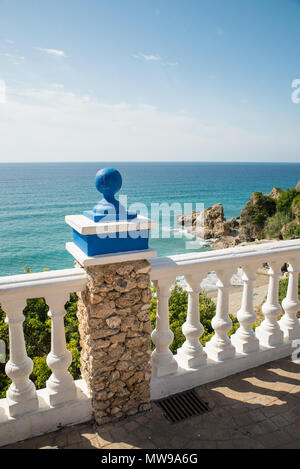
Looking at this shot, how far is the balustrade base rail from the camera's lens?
3.03 meters

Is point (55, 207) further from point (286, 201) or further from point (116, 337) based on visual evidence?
point (116, 337)

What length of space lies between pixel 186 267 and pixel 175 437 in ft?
4.30

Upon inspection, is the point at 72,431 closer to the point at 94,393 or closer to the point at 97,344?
the point at 94,393

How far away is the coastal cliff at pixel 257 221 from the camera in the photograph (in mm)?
33875

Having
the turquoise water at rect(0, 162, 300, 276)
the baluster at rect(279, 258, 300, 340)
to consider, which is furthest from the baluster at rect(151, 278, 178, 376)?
the turquoise water at rect(0, 162, 300, 276)

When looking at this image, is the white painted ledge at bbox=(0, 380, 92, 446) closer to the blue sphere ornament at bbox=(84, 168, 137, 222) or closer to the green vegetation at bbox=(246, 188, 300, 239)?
the blue sphere ornament at bbox=(84, 168, 137, 222)

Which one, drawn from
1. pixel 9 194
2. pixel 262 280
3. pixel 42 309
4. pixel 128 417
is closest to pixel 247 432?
pixel 128 417

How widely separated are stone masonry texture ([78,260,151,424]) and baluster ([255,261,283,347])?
1423 mm

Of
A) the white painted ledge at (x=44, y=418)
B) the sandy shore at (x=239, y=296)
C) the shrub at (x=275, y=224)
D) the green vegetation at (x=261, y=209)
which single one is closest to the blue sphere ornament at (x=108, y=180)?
the white painted ledge at (x=44, y=418)

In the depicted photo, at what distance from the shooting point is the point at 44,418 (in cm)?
258

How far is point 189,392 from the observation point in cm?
311

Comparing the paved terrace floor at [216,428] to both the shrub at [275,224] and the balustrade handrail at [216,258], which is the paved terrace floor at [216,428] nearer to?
the balustrade handrail at [216,258]

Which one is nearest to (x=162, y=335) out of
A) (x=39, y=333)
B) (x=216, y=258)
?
(x=216, y=258)

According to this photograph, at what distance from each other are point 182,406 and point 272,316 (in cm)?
131
